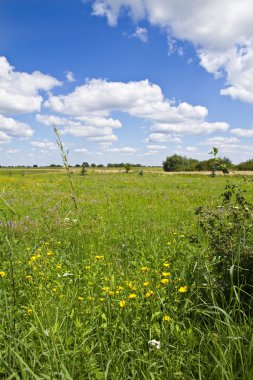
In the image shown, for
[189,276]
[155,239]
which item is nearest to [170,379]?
[189,276]

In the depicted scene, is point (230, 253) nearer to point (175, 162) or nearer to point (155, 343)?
point (155, 343)

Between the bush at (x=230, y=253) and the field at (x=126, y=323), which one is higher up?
the bush at (x=230, y=253)

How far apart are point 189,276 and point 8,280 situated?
2.52m

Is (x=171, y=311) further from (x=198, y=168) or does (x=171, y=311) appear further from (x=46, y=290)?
(x=198, y=168)

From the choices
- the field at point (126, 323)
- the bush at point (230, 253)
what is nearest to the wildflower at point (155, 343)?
the field at point (126, 323)

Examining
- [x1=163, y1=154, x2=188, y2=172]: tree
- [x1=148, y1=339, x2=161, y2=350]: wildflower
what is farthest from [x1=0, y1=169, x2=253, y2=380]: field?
[x1=163, y1=154, x2=188, y2=172]: tree

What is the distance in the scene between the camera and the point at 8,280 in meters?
4.48

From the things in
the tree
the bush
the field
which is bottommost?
the field

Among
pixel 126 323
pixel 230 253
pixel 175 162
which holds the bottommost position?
pixel 126 323

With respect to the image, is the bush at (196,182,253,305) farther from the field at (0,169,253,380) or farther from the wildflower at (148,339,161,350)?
the wildflower at (148,339,161,350)

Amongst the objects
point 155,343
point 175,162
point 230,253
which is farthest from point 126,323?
point 175,162

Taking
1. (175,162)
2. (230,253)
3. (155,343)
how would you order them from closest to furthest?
(155,343), (230,253), (175,162)

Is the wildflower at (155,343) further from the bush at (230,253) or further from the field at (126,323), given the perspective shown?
the bush at (230,253)

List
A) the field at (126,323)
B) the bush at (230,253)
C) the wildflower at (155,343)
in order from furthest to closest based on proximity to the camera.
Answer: the bush at (230,253) < the wildflower at (155,343) < the field at (126,323)
